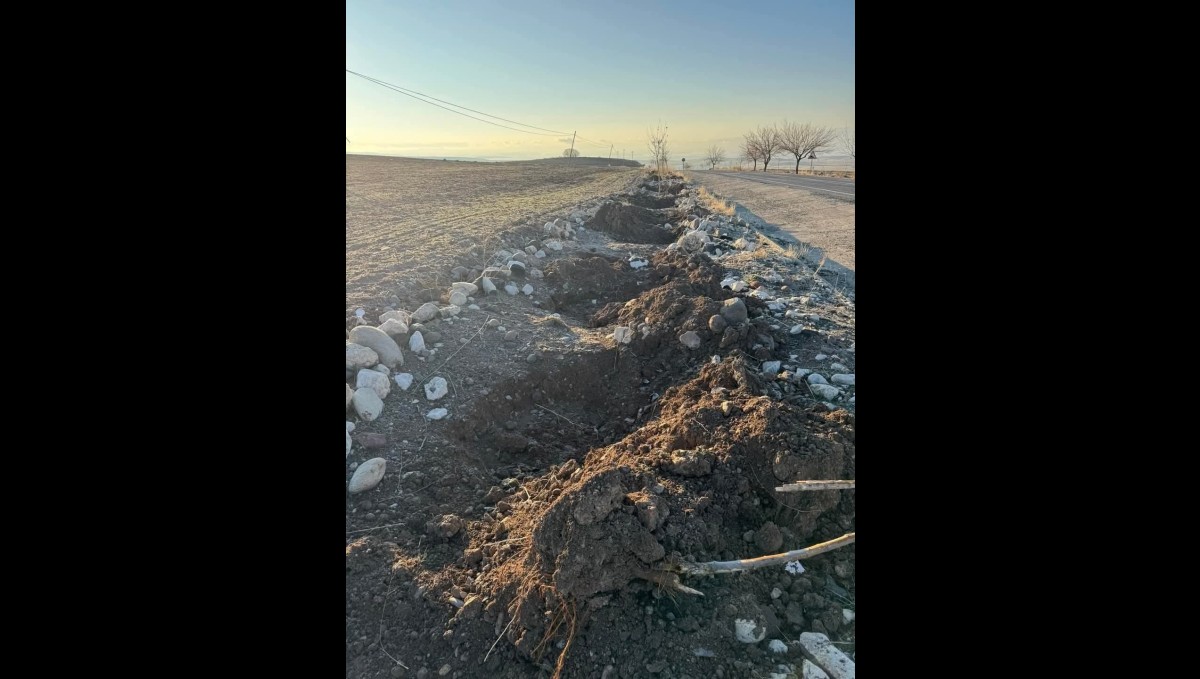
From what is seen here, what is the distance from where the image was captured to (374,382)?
10.2ft

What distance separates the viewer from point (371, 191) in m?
13.0

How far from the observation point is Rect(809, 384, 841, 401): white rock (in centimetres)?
287

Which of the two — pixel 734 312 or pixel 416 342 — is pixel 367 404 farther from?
pixel 734 312

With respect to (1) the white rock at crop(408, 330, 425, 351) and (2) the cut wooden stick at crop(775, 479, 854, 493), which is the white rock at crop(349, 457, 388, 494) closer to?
(1) the white rock at crop(408, 330, 425, 351)

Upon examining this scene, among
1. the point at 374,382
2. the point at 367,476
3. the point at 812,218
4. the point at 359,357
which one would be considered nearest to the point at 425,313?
the point at 359,357

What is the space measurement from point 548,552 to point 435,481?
101 centimetres

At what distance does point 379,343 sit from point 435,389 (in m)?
0.51

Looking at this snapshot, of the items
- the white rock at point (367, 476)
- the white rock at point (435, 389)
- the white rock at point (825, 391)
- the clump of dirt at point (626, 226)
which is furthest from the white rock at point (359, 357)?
the clump of dirt at point (626, 226)

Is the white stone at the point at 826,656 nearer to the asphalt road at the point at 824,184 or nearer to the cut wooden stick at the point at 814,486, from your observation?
the cut wooden stick at the point at 814,486

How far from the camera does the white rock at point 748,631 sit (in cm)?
162

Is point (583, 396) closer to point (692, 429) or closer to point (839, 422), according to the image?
point (692, 429)

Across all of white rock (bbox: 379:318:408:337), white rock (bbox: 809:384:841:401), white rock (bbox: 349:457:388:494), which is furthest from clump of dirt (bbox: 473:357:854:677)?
white rock (bbox: 379:318:408:337)

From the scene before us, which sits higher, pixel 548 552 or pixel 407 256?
pixel 407 256
